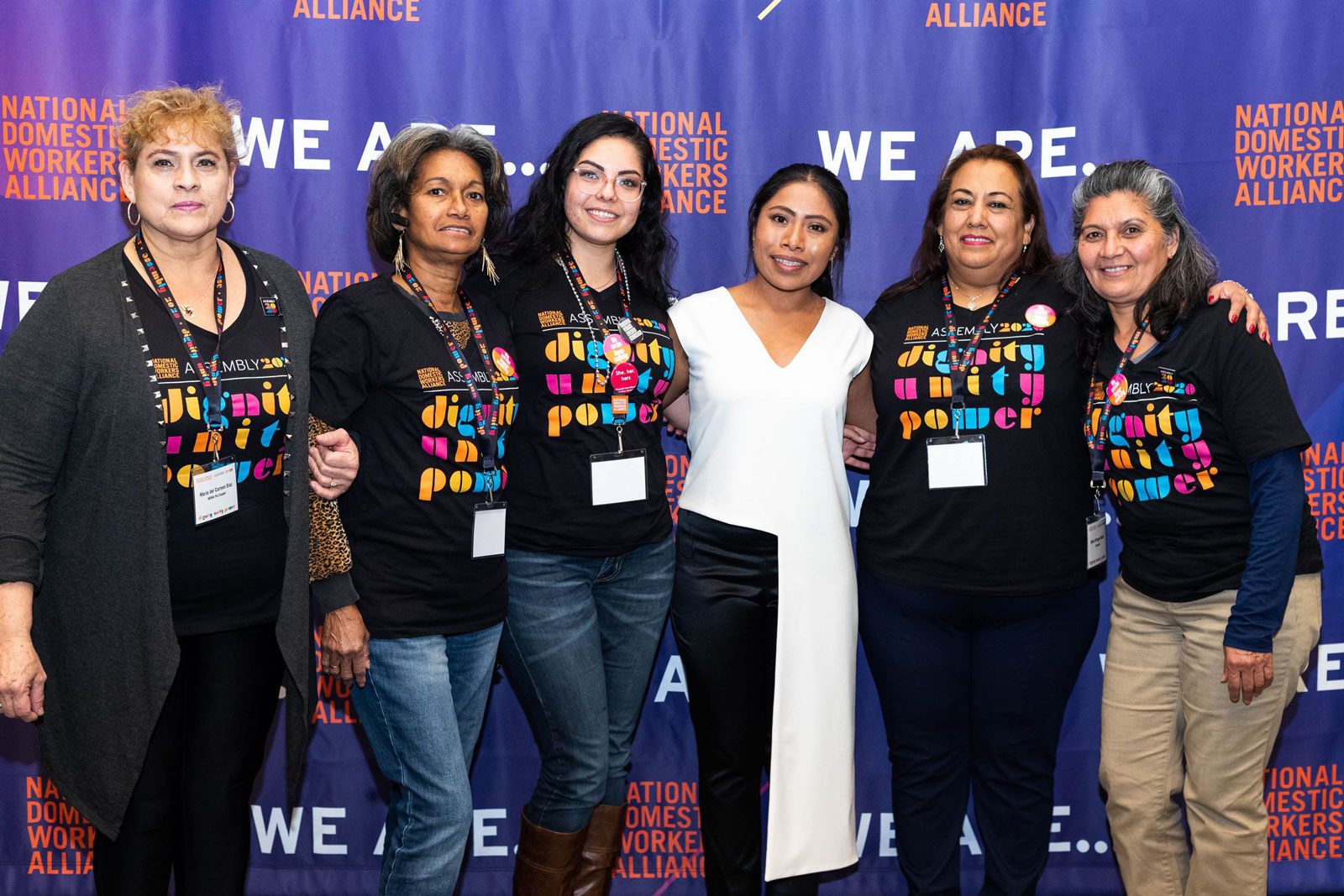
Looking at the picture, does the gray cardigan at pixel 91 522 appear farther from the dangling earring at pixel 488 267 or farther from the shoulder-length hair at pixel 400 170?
the dangling earring at pixel 488 267

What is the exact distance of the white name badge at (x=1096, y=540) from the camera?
90.8 inches

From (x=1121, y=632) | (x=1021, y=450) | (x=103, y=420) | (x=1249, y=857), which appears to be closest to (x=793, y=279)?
(x=1021, y=450)

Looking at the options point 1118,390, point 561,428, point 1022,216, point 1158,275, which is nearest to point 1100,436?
point 1118,390

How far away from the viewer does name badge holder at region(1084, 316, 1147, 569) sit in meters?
2.21

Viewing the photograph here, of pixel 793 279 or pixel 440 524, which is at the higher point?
pixel 793 279

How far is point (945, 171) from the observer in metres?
2.46

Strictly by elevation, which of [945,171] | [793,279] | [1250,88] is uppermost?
[1250,88]

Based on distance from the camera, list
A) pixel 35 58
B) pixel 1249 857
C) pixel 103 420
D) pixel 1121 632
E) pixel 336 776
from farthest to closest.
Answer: pixel 336 776
pixel 35 58
pixel 1121 632
pixel 1249 857
pixel 103 420

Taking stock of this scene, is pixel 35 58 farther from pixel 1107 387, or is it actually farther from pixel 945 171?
pixel 1107 387

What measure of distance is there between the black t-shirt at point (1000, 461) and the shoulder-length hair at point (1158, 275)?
42mm

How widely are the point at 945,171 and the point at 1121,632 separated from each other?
3.80 feet

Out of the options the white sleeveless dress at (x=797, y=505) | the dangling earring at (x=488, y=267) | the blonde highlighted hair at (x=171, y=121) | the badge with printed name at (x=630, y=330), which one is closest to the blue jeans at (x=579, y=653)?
the white sleeveless dress at (x=797, y=505)

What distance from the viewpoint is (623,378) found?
224cm

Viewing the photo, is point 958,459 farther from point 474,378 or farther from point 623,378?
point 474,378
